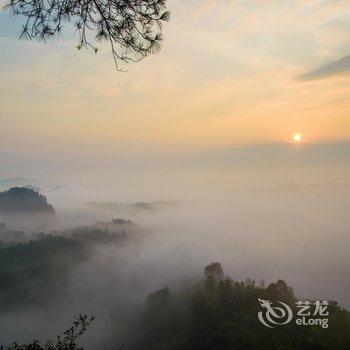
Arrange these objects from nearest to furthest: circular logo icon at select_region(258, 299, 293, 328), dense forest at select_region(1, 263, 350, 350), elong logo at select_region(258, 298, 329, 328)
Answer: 1. elong logo at select_region(258, 298, 329, 328)
2. circular logo icon at select_region(258, 299, 293, 328)
3. dense forest at select_region(1, 263, 350, 350)

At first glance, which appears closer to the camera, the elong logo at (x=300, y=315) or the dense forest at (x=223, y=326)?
the elong logo at (x=300, y=315)

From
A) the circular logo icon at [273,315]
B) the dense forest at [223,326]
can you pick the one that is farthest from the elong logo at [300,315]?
the dense forest at [223,326]

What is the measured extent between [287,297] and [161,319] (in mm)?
69771

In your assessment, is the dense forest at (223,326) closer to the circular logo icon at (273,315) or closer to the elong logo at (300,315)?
the elong logo at (300,315)

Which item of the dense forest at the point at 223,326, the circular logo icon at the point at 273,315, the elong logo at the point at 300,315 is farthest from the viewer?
the dense forest at the point at 223,326

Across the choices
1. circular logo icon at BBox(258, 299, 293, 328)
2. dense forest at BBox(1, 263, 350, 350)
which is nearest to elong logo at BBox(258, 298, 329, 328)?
circular logo icon at BBox(258, 299, 293, 328)

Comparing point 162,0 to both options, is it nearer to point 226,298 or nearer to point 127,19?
point 127,19

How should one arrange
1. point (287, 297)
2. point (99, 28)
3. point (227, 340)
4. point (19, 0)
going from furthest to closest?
1. point (227, 340)
2. point (287, 297)
3. point (99, 28)
4. point (19, 0)

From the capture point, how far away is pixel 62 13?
10.5 metres

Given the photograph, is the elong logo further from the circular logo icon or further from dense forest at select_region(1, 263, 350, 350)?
dense forest at select_region(1, 263, 350, 350)

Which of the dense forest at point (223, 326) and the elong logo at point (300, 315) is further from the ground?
the elong logo at point (300, 315)

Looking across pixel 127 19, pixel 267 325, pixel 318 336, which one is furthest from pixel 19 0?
pixel 267 325

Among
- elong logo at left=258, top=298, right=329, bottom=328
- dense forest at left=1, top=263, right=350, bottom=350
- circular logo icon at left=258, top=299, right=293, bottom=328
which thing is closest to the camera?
elong logo at left=258, top=298, right=329, bottom=328

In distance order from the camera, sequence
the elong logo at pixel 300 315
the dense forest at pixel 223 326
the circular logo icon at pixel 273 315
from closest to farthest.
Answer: the elong logo at pixel 300 315, the circular logo icon at pixel 273 315, the dense forest at pixel 223 326
